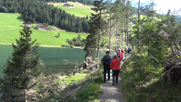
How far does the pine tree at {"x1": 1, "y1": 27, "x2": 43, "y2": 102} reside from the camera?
17.5 meters

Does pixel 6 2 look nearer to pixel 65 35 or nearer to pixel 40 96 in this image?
pixel 65 35

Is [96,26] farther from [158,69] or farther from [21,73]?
[158,69]

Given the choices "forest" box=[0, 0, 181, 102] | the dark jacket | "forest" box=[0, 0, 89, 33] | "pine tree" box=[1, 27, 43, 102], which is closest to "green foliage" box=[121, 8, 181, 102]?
"forest" box=[0, 0, 181, 102]

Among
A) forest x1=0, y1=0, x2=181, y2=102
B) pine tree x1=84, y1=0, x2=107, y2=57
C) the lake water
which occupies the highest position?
pine tree x1=84, y1=0, x2=107, y2=57

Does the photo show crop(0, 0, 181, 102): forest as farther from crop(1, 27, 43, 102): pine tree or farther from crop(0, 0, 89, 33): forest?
crop(0, 0, 89, 33): forest

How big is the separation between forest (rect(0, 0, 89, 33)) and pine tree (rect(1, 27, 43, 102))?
455 ft

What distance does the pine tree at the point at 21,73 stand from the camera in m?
17.5

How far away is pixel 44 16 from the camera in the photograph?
16075 cm

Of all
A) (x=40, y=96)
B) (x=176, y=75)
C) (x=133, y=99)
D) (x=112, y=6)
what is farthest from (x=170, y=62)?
(x=112, y=6)

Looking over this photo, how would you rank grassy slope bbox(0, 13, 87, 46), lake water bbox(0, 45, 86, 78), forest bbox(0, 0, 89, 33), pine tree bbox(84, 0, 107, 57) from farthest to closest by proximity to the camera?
1. forest bbox(0, 0, 89, 33)
2. grassy slope bbox(0, 13, 87, 46)
3. lake water bbox(0, 45, 86, 78)
4. pine tree bbox(84, 0, 107, 57)

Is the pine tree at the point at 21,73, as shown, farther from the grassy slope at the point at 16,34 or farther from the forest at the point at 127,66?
the grassy slope at the point at 16,34

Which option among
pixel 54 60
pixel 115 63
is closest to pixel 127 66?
pixel 115 63

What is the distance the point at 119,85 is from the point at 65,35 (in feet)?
435

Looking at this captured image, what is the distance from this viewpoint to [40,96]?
56.5ft
